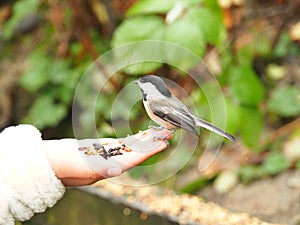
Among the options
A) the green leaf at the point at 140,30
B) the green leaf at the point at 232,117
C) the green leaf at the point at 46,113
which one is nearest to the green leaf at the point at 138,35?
the green leaf at the point at 140,30

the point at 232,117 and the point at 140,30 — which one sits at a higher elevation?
the point at 140,30

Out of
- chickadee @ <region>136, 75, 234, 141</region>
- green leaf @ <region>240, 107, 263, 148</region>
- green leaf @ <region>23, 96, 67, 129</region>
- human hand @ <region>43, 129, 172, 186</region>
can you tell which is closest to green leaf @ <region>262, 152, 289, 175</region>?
green leaf @ <region>240, 107, 263, 148</region>

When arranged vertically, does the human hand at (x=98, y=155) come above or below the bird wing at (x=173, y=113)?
below

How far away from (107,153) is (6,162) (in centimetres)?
14

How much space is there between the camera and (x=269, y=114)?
1770mm

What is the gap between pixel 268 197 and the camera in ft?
5.12

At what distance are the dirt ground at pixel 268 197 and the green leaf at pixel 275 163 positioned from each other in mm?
16

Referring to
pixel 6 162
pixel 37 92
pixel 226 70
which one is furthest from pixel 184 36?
pixel 37 92

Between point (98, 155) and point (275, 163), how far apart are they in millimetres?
1021

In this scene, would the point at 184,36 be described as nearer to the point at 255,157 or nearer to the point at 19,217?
the point at 255,157

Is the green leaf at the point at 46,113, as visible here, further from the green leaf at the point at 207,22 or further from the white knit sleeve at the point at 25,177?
the white knit sleeve at the point at 25,177

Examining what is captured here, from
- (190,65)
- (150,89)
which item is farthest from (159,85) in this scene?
(190,65)

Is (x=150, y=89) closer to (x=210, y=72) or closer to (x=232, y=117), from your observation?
(x=210, y=72)

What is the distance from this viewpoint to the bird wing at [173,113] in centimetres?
58
